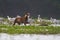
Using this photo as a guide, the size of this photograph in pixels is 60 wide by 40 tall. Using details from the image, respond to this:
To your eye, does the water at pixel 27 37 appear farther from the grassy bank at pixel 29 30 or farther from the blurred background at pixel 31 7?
the blurred background at pixel 31 7

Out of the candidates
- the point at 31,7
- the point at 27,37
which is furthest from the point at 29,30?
the point at 31,7

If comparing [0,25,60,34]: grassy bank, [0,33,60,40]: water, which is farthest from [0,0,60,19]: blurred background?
[0,33,60,40]: water

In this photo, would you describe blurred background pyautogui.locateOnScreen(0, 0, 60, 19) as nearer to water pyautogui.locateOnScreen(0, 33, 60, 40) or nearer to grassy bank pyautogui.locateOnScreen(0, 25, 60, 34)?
grassy bank pyautogui.locateOnScreen(0, 25, 60, 34)

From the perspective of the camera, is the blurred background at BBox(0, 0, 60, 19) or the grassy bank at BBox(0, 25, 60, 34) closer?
the grassy bank at BBox(0, 25, 60, 34)

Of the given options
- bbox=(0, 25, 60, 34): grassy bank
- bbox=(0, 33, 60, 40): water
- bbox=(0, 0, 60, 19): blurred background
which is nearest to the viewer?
bbox=(0, 33, 60, 40): water

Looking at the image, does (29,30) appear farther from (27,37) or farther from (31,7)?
(31,7)

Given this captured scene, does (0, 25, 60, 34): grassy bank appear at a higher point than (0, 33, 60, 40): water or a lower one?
higher

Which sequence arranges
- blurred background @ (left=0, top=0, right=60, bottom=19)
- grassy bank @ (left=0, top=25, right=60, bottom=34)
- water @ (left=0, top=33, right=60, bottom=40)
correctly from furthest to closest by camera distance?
blurred background @ (left=0, top=0, right=60, bottom=19), grassy bank @ (left=0, top=25, right=60, bottom=34), water @ (left=0, top=33, right=60, bottom=40)

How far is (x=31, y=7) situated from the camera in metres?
16.4

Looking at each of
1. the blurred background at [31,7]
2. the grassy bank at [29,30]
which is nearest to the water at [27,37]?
the grassy bank at [29,30]

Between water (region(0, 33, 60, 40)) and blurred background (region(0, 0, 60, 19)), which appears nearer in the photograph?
water (region(0, 33, 60, 40))

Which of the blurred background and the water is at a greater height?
the blurred background

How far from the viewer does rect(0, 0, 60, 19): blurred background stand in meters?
16.1

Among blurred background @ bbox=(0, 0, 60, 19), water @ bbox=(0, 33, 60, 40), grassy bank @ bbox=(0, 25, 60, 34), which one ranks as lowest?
water @ bbox=(0, 33, 60, 40)
